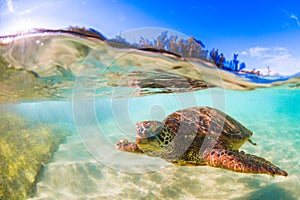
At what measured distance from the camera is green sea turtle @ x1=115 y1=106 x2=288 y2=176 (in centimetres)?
426

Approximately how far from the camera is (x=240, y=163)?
4.14 m

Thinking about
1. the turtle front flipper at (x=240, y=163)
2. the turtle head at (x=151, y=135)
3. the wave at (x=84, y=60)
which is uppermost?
the wave at (x=84, y=60)

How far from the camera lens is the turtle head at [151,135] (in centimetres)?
427

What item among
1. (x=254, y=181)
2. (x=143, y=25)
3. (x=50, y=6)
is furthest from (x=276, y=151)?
(x=50, y=6)

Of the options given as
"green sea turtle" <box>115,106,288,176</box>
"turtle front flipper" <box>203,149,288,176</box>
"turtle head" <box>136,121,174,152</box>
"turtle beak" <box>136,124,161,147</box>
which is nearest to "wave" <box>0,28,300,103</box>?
"green sea turtle" <box>115,106,288,176</box>

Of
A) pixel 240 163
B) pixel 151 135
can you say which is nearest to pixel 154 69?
pixel 151 135

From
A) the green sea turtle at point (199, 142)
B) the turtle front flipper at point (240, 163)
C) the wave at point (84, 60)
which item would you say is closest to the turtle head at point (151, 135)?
the green sea turtle at point (199, 142)

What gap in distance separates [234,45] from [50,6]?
5127 mm

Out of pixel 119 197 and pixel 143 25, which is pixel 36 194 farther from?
pixel 143 25

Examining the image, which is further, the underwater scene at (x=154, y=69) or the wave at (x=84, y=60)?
the wave at (x=84, y=60)

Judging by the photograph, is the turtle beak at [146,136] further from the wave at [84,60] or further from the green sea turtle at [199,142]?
the wave at [84,60]

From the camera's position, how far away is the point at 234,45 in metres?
5.81

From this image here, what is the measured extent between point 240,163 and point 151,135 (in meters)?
2.03

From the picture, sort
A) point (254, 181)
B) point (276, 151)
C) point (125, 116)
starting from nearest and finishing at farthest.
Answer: point (254, 181) < point (125, 116) < point (276, 151)
